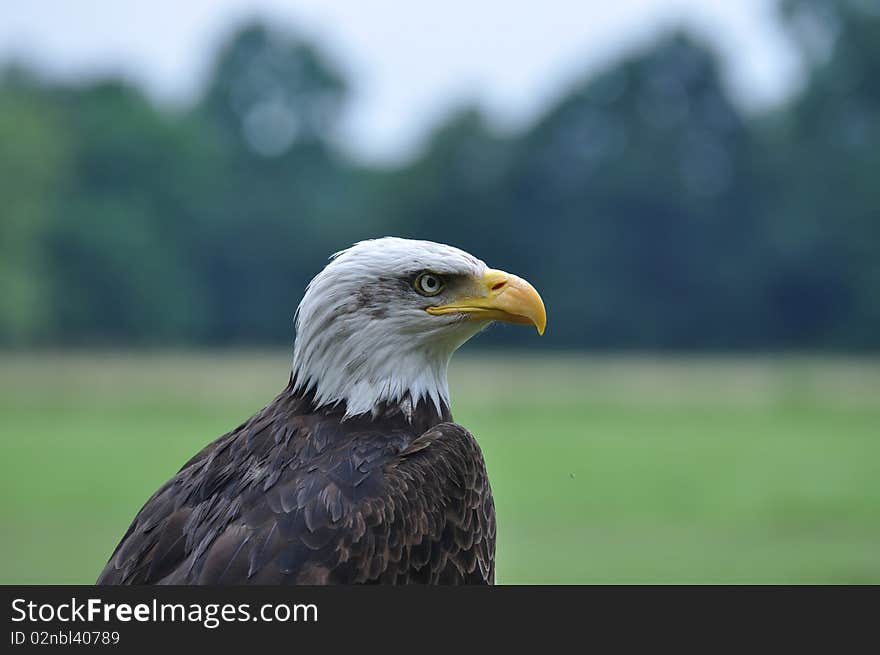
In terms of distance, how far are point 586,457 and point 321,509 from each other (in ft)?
73.1

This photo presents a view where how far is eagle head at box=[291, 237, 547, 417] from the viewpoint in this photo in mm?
5344

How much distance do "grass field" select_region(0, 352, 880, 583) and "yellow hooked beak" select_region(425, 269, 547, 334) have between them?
8.97 meters

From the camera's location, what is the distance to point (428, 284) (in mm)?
5441

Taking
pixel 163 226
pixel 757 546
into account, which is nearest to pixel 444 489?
pixel 757 546

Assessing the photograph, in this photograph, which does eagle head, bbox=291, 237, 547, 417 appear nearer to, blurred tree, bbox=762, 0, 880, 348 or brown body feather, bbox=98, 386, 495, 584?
brown body feather, bbox=98, 386, 495, 584

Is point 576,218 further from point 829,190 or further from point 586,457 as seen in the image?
point 586,457

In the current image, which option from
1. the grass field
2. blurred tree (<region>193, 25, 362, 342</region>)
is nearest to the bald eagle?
the grass field

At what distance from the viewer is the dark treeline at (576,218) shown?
59969mm

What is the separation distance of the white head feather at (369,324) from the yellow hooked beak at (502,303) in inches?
3.1

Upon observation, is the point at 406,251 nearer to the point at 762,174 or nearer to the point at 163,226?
the point at 762,174

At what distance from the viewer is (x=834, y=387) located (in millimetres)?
42438

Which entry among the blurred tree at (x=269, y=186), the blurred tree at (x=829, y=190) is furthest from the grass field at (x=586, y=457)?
the blurred tree at (x=269, y=186)

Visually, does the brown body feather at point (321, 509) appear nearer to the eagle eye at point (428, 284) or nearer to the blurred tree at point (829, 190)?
the eagle eye at point (428, 284)

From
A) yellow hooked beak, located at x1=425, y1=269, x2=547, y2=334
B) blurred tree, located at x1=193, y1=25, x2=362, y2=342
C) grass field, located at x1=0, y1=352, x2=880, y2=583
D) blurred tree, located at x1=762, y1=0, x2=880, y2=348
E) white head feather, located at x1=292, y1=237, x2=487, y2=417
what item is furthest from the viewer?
blurred tree, located at x1=193, y1=25, x2=362, y2=342
